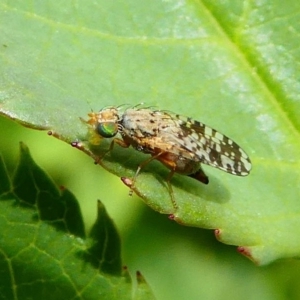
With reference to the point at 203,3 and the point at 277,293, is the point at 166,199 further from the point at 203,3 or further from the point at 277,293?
the point at 277,293

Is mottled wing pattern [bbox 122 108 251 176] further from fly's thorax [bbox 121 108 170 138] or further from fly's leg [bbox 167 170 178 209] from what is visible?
fly's leg [bbox 167 170 178 209]

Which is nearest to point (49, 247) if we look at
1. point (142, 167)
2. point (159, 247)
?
point (142, 167)

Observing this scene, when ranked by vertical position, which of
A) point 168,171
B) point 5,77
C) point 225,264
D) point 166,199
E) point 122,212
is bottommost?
point 225,264

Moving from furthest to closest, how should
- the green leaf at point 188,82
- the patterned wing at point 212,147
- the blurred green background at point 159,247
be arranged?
1. the blurred green background at point 159,247
2. the patterned wing at point 212,147
3. the green leaf at point 188,82

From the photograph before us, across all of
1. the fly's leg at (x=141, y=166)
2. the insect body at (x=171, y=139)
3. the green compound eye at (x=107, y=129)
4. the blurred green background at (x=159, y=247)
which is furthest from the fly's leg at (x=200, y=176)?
the blurred green background at (x=159, y=247)

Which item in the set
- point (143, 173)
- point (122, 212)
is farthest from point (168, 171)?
point (122, 212)

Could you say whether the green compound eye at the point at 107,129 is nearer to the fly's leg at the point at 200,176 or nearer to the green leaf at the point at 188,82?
the green leaf at the point at 188,82

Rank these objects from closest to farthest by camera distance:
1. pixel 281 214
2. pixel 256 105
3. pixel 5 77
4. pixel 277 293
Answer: pixel 5 77, pixel 281 214, pixel 256 105, pixel 277 293
